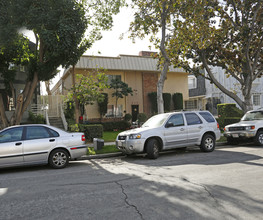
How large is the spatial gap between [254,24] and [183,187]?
13.7 meters

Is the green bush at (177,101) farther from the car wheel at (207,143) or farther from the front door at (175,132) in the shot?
the front door at (175,132)

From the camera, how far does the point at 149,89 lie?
26656mm

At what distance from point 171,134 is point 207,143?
1.89 m

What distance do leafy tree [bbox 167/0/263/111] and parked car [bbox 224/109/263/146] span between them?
378cm

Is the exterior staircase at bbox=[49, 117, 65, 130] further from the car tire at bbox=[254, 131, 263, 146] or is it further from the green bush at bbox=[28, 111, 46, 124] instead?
the car tire at bbox=[254, 131, 263, 146]

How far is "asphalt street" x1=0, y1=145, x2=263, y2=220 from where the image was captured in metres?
3.96

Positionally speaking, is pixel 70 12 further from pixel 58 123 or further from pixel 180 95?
pixel 180 95

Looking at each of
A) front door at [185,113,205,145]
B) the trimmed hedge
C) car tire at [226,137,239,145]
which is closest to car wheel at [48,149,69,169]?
front door at [185,113,205,145]

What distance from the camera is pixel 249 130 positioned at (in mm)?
11836

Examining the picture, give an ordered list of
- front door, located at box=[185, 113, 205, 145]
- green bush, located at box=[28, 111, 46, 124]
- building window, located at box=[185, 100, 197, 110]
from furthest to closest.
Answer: building window, located at box=[185, 100, 197, 110], green bush, located at box=[28, 111, 46, 124], front door, located at box=[185, 113, 205, 145]

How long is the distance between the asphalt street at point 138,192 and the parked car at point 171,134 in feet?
5.00

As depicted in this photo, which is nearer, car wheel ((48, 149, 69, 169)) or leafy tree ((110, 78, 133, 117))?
car wheel ((48, 149, 69, 169))

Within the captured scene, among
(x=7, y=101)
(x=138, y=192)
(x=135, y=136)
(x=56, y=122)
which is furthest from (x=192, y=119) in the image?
(x=7, y=101)

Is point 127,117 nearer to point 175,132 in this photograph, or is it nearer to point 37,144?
point 175,132
